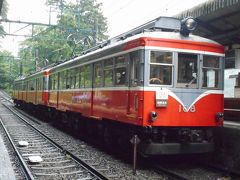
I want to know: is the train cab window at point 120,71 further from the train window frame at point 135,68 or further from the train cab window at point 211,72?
the train cab window at point 211,72

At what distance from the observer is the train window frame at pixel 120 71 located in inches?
418

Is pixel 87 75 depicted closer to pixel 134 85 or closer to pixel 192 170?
pixel 134 85

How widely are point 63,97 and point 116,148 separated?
5761mm

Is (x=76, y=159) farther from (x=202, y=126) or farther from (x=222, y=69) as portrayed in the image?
(x=222, y=69)

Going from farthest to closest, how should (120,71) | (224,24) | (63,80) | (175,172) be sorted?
(63,80)
(224,24)
(120,71)
(175,172)

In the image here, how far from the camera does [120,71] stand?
10.9m

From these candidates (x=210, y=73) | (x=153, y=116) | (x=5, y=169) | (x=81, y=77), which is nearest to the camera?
(x=5, y=169)

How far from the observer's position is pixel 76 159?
36.9 ft

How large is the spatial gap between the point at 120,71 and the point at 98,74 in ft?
6.66

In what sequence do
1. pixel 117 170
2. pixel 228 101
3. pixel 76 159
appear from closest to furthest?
pixel 117 170, pixel 76 159, pixel 228 101

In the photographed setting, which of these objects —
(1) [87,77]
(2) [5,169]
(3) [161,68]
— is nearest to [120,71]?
(3) [161,68]

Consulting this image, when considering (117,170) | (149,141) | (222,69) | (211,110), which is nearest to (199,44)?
(222,69)

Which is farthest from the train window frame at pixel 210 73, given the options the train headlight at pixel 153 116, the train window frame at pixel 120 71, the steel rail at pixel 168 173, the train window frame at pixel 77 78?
the train window frame at pixel 77 78

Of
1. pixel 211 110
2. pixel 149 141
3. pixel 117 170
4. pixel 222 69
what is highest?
pixel 222 69
